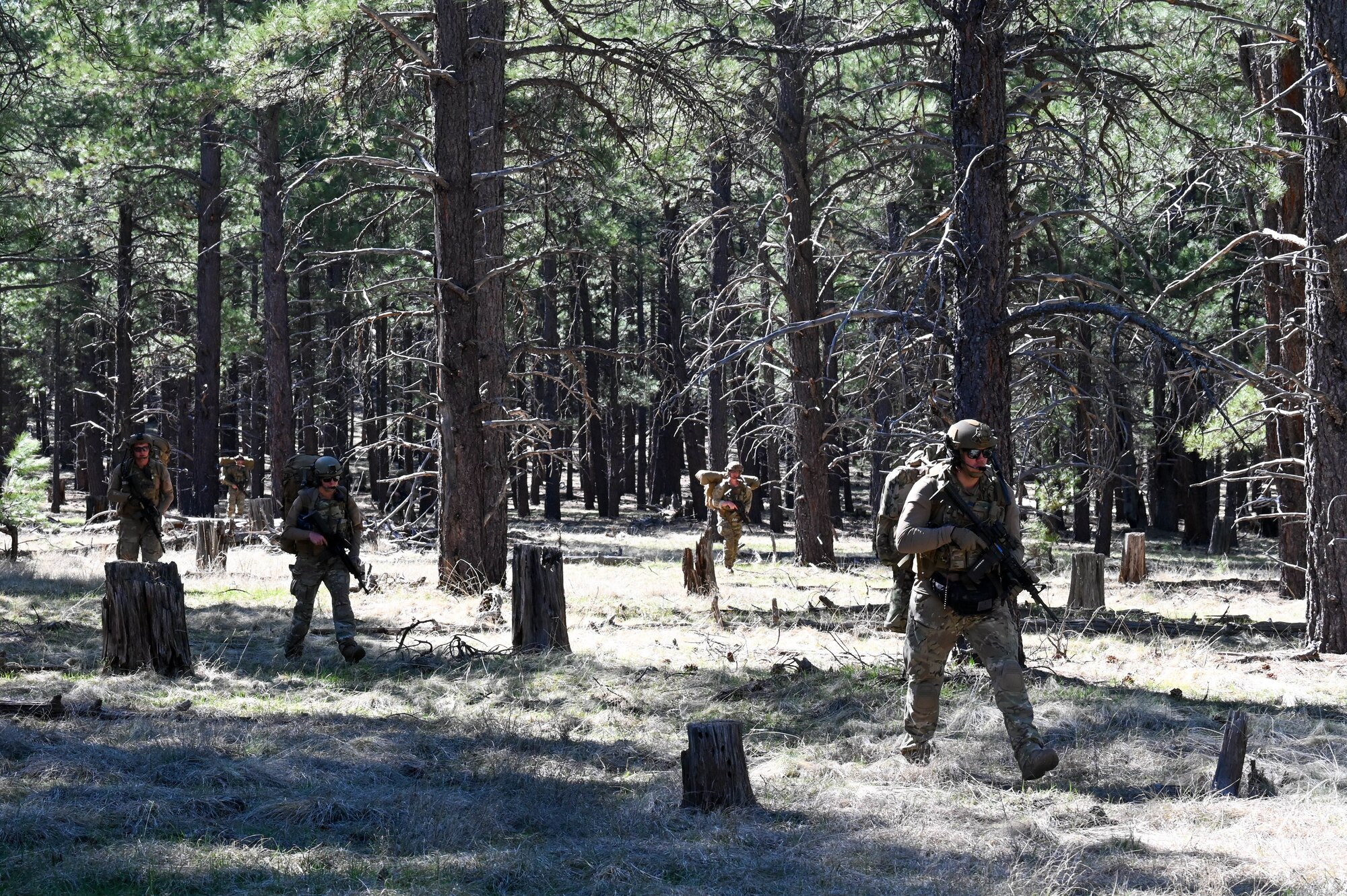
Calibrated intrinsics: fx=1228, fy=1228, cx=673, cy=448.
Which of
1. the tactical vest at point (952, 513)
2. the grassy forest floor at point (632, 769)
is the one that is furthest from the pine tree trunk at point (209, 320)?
the tactical vest at point (952, 513)

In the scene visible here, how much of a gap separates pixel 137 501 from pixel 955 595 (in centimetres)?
933

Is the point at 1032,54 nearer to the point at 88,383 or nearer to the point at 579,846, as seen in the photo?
the point at 579,846

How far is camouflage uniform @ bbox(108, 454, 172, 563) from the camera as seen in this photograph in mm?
12680

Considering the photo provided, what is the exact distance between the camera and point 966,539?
6.66m

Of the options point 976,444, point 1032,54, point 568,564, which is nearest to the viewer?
point 976,444

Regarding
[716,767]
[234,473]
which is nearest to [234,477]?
[234,473]

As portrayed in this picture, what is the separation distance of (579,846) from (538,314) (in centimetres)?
2838

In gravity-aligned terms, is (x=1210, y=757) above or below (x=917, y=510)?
below

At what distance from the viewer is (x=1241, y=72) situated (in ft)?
49.3

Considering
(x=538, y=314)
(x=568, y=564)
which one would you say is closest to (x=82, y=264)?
(x=538, y=314)

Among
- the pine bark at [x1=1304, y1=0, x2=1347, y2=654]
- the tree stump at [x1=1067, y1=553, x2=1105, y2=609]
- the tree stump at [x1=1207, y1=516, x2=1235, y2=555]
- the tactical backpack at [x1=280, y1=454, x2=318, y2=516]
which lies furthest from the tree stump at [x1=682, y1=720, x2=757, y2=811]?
the tree stump at [x1=1207, y1=516, x2=1235, y2=555]

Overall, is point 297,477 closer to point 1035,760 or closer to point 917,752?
point 917,752

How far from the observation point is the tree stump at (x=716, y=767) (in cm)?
604

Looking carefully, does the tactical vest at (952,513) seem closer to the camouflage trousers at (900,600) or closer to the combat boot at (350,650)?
the camouflage trousers at (900,600)
